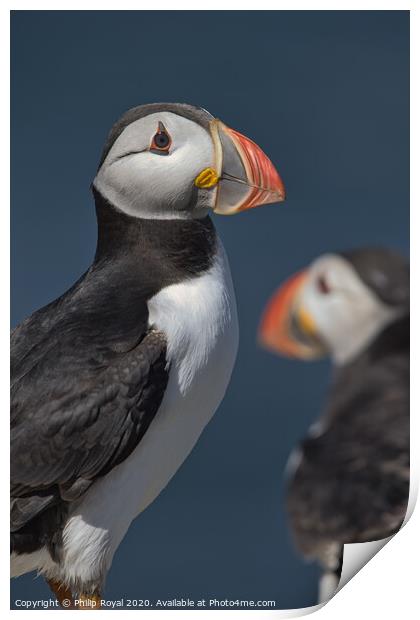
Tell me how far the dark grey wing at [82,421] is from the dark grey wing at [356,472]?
1.76ft

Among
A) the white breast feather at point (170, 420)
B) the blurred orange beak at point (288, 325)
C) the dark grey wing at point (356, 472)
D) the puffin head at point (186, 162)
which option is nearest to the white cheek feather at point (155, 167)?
the puffin head at point (186, 162)

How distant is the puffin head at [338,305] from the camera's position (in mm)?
2777

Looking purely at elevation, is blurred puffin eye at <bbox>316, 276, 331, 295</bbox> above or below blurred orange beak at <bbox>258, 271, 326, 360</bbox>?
above

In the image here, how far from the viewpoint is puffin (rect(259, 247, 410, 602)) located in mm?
2783

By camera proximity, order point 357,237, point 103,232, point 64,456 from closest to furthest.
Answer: point 64,456, point 357,237, point 103,232

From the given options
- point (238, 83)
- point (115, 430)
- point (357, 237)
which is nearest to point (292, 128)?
point (238, 83)

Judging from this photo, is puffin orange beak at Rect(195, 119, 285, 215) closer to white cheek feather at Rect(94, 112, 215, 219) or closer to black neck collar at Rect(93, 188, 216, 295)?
white cheek feather at Rect(94, 112, 215, 219)

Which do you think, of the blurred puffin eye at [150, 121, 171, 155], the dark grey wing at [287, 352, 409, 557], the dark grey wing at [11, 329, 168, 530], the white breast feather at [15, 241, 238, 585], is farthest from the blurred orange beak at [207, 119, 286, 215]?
the dark grey wing at [287, 352, 409, 557]

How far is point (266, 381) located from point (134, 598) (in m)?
0.76

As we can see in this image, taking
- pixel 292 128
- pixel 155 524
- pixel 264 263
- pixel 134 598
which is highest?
pixel 292 128

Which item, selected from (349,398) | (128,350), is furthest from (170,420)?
(349,398)

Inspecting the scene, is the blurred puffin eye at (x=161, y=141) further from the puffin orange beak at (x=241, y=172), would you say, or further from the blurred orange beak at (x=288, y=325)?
the blurred orange beak at (x=288, y=325)

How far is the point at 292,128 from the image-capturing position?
2801 mm

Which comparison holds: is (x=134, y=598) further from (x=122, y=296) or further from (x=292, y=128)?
(x=292, y=128)
